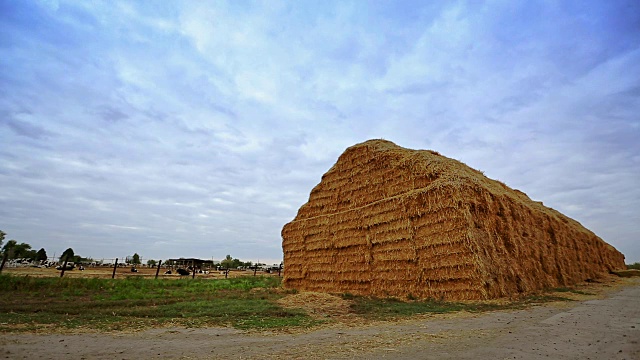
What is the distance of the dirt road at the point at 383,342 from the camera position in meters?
→ 5.86

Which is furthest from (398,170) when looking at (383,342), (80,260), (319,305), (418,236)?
(80,260)

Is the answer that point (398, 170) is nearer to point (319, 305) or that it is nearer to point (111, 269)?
point (319, 305)

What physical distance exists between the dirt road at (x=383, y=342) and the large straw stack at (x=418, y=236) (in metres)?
5.23

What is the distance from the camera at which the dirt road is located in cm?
586

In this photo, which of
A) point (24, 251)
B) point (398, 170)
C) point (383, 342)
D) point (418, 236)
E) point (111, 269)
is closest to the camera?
point (383, 342)

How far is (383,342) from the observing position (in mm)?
6836

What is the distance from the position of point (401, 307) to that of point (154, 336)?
321 inches

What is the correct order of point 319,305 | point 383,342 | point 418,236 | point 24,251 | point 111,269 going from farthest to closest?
point 24,251 < point 111,269 < point 418,236 < point 319,305 < point 383,342

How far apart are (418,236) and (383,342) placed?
9.54 m

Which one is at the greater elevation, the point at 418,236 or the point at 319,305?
the point at 418,236

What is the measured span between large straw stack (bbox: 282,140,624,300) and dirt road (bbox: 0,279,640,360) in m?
5.23

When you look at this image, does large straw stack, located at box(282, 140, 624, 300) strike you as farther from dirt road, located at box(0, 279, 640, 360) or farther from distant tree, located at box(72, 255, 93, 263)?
distant tree, located at box(72, 255, 93, 263)

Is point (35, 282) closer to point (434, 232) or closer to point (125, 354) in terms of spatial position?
point (125, 354)

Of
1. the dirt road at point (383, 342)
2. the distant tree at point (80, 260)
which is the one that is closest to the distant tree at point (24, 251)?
the distant tree at point (80, 260)
